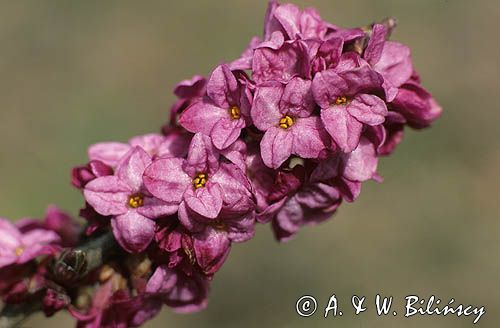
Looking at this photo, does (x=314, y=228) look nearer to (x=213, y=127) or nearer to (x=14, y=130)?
(x=14, y=130)

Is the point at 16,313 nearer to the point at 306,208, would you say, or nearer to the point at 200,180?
the point at 200,180

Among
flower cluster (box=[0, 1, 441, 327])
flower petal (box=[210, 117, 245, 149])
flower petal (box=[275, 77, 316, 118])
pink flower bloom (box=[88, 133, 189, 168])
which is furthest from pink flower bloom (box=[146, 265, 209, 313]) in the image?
flower petal (box=[275, 77, 316, 118])

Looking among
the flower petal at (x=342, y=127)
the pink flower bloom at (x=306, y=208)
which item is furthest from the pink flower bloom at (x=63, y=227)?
the flower petal at (x=342, y=127)

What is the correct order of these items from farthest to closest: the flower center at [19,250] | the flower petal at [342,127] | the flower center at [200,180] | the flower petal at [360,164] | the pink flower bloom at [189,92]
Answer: the flower center at [19,250] < the pink flower bloom at [189,92] < the flower petal at [360,164] < the flower center at [200,180] < the flower petal at [342,127]

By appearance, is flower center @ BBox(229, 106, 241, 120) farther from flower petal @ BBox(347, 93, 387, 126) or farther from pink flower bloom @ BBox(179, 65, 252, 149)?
flower petal @ BBox(347, 93, 387, 126)

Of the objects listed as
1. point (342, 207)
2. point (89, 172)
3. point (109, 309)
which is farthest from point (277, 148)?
point (342, 207)

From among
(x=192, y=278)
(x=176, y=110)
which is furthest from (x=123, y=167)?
(x=192, y=278)

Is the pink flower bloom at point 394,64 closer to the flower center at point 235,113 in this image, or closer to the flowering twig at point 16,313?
the flower center at point 235,113
